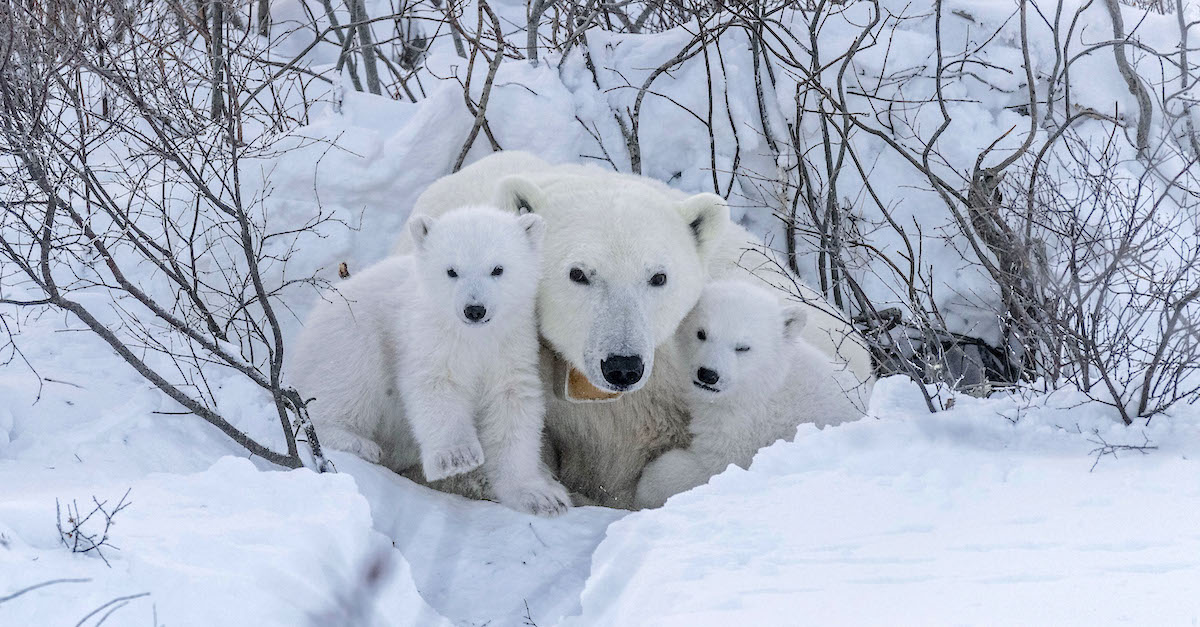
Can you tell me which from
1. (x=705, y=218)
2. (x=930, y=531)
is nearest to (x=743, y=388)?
(x=705, y=218)

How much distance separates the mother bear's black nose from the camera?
298 cm

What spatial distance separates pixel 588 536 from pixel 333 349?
1.03 m

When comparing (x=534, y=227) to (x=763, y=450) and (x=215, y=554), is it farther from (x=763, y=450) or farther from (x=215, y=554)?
(x=215, y=554)

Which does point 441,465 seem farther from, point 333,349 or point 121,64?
Result: point 121,64

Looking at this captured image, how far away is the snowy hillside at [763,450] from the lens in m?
1.90

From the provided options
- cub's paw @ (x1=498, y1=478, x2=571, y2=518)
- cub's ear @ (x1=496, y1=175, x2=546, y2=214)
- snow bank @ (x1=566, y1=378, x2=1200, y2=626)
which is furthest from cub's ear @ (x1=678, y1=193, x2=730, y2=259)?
cub's paw @ (x1=498, y1=478, x2=571, y2=518)

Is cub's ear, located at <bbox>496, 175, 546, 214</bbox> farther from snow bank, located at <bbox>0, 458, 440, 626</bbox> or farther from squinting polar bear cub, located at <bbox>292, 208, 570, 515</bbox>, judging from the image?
snow bank, located at <bbox>0, 458, 440, 626</bbox>

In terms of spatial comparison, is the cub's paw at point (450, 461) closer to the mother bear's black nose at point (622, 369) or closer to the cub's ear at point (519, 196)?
the mother bear's black nose at point (622, 369)

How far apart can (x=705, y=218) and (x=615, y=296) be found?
54 centimetres

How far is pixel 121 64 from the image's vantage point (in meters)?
4.39

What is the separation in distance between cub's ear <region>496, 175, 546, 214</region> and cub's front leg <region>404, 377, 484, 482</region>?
2.05 feet

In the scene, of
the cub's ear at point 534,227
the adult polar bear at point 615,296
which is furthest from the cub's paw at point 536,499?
the cub's ear at point 534,227

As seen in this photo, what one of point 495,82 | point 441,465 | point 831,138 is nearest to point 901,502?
point 441,465

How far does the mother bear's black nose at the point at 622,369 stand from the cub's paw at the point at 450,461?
45 cm
